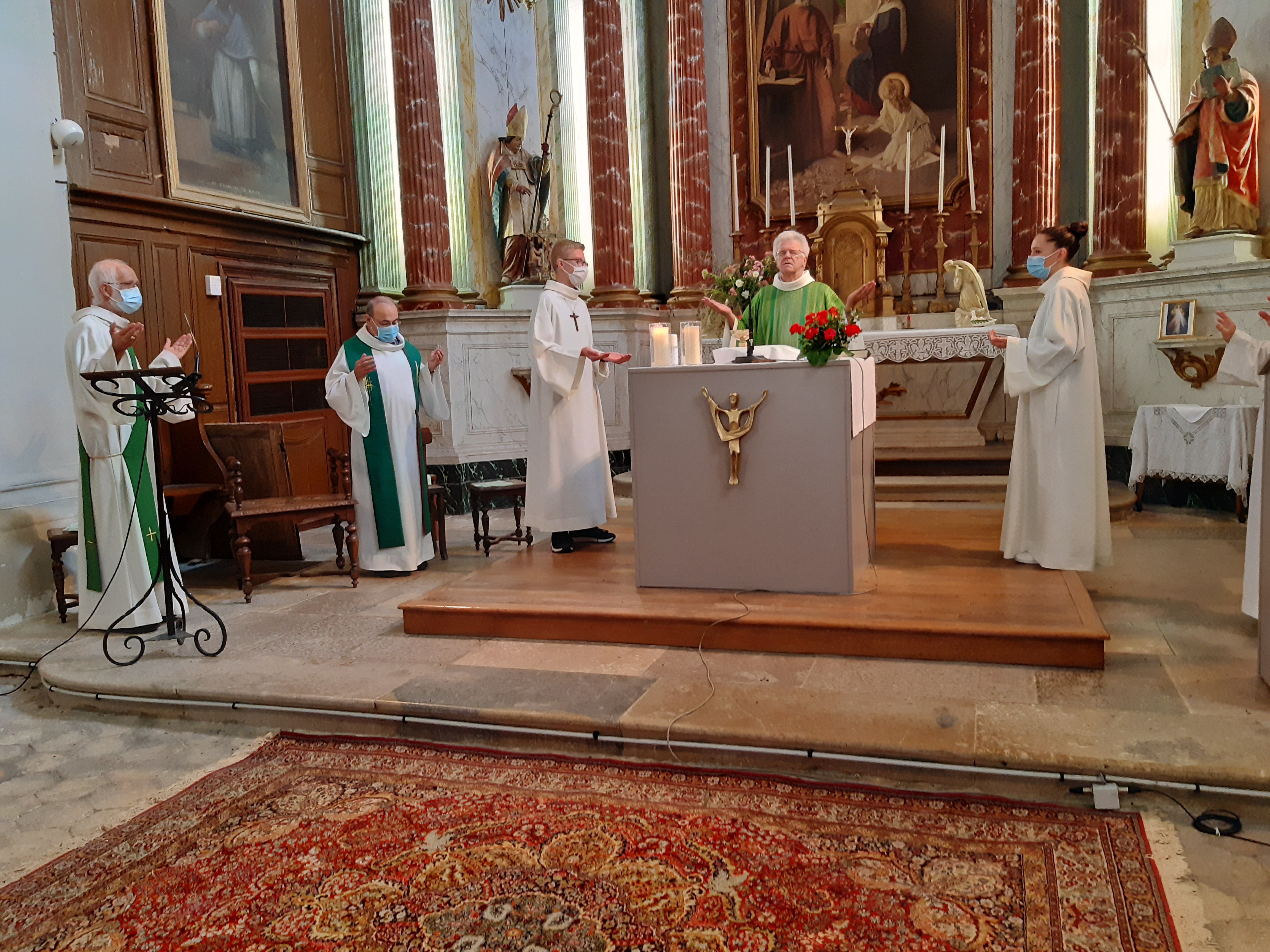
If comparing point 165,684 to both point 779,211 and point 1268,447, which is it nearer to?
point 1268,447

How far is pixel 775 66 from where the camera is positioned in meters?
9.30

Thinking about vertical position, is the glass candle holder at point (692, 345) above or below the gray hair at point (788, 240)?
below

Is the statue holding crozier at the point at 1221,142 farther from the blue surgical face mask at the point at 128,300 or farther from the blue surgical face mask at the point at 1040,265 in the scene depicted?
the blue surgical face mask at the point at 128,300

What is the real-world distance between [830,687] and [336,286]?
6.33 meters

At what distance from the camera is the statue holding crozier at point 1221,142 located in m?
6.71

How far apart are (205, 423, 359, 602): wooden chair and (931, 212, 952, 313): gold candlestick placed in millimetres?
5214

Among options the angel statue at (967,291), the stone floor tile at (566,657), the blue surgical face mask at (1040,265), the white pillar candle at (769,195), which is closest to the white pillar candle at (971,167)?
the angel statue at (967,291)

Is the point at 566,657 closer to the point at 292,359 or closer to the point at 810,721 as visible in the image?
the point at 810,721

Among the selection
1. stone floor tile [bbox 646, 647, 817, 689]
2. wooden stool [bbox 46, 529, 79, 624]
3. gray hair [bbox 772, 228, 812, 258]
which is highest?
gray hair [bbox 772, 228, 812, 258]

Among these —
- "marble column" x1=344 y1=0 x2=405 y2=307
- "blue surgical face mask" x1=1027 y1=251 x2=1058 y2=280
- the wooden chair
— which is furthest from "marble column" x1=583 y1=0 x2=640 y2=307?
"blue surgical face mask" x1=1027 y1=251 x2=1058 y2=280

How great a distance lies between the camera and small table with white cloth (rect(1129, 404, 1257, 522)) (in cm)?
627

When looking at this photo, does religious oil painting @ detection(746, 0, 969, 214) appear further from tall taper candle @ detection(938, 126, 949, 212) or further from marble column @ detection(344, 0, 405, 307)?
marble column @ detection(344, 0, 405, 307)

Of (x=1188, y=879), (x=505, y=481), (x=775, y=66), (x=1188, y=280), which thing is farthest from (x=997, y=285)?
(x=1188, y=879)

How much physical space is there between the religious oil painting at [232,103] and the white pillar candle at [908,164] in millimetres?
4733
